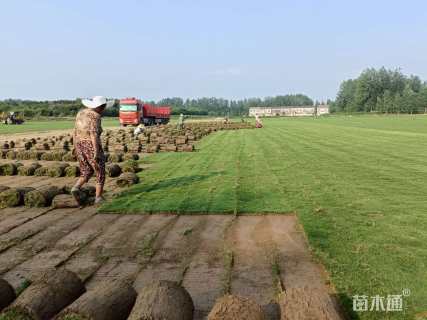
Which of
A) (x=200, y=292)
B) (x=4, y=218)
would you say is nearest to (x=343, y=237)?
(x=200, y=292)

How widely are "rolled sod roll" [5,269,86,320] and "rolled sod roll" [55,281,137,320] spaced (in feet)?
1.01

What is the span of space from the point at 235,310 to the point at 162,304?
0.64m

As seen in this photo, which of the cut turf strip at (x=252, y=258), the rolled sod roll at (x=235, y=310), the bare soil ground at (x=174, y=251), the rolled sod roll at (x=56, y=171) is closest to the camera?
the rolled sod roll at (x=235, y=310)

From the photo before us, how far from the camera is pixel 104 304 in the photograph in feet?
10.6

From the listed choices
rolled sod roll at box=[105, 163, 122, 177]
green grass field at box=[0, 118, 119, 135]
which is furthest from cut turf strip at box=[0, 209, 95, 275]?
green grass field at box=[0, 118, 119, 135]

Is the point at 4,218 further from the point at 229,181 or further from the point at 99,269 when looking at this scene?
the point at 229,181

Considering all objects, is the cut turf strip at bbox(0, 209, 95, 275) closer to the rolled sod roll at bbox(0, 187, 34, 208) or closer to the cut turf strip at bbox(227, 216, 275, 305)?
the rolled sod roll at bbox(0, 187, 34, 208)

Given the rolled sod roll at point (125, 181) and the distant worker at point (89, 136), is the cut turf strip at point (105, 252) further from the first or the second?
the rolled sod roll at point (125, 181)

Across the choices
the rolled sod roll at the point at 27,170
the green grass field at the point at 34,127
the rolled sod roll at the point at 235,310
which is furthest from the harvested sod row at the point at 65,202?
the green grass field at the point at 34,127

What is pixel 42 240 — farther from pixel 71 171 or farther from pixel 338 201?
pixel 71 171

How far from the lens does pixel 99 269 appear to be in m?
4.78

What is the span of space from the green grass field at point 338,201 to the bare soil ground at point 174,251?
16.2 inches

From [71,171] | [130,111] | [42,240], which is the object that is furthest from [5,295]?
[130,111]

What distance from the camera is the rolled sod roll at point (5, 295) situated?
3.59 m
